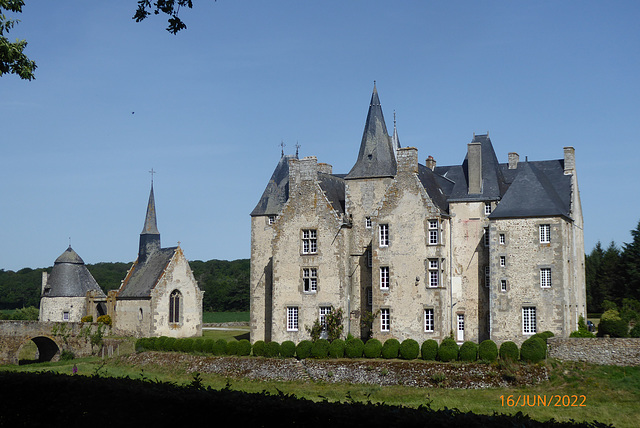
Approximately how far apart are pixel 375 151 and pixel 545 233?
10467 millimetres

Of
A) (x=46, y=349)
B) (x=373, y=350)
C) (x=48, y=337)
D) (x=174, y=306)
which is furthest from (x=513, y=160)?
(x=46, y=349)

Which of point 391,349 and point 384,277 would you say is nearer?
point 391,349

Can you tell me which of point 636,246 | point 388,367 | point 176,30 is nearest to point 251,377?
point 388,367

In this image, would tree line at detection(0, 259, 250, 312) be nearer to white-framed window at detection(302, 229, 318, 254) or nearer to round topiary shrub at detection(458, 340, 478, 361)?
white-framed window at detection(302, 229, 318, 254)

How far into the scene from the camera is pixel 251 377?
3334 centimetres

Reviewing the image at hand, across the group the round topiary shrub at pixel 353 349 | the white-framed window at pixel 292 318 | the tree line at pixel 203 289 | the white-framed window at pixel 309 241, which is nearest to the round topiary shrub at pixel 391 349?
the round topiary shrub at pixel 353 349

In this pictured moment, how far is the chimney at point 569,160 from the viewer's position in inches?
1540

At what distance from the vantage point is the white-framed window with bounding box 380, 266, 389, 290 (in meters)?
37.6

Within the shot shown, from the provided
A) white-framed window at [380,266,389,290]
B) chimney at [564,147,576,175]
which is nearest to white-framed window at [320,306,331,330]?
white-framed window at [380,266,389,290]

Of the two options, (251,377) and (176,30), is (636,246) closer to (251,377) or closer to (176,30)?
(251,377)

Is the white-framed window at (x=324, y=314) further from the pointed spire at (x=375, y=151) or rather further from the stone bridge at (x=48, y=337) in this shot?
the stone bridge at (x=48, y=337)

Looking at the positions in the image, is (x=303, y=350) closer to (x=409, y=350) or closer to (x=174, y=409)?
(x=409, y=350)

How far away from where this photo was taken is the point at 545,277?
35.4 meters

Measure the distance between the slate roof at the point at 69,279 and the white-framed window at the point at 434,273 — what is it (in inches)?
1174
